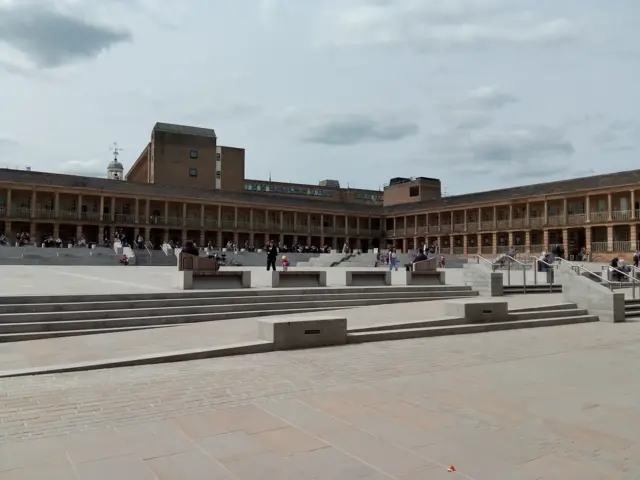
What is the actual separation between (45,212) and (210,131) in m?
26.8

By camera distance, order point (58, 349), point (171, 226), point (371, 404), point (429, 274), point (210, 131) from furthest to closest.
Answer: point (210, 131), point (171, 226), point (429, 274), point (58, 349), point (371, 404)

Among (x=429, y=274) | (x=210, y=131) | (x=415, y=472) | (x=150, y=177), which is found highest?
(x=210, y=131)

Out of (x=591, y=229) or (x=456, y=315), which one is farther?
(x=591, y=229)

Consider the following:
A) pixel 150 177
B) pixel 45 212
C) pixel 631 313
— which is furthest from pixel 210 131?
pixel 631 313

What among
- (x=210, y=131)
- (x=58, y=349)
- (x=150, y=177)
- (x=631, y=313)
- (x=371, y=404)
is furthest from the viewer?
(x=210, y=131)

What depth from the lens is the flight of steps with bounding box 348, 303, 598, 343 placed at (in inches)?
381

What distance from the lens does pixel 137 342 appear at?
29.0 ft

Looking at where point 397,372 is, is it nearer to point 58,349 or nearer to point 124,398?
point 124,398

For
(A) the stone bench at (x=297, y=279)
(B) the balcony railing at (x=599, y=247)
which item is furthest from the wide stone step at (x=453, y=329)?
(B) the balcony railing at (x=599, y=247)

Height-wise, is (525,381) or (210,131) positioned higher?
(210,131)

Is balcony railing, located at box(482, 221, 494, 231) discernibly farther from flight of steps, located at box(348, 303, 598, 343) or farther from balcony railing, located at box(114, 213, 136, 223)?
flight of steps, located at box(348, 303, 598, 343)

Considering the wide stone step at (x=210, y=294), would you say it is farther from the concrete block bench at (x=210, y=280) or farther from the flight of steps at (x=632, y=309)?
the flight of steps at (x=632, y=309)

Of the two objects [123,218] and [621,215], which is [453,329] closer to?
[621,215]

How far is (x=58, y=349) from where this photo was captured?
8305mm
